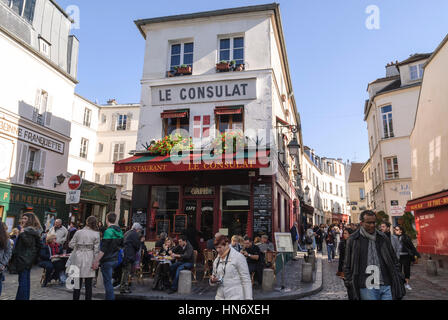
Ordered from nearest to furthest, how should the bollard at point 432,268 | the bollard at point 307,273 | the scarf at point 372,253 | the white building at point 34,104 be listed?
1. the scarf at point 372,253
2. the bollard at point 307,273
3. the bollard at point 432,268
4. the white building at point 34,104

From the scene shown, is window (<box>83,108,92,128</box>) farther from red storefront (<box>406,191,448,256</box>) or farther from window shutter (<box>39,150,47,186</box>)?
red storefront (<box>406,191,448,256</box>)

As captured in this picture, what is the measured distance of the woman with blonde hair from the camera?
527cm

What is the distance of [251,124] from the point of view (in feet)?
41.3

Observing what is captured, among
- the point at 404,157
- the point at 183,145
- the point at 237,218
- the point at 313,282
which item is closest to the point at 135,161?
the point at 183,145

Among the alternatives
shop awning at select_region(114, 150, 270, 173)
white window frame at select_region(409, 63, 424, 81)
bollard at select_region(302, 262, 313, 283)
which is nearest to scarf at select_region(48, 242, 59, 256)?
shop awning at select_region(114, 150, 270, 173)

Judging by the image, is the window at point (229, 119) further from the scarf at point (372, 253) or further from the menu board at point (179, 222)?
the scarf at point (372, 253)

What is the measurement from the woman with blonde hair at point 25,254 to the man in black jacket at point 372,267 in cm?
501

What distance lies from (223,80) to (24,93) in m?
9.77

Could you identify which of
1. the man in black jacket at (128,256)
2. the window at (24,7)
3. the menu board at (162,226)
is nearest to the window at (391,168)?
the menu board at (162,226)

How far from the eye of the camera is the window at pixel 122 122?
28219 mm

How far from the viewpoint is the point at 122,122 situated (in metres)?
28.3

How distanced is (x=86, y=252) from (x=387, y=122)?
23125 mm

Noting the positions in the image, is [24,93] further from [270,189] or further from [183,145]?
[270,189]

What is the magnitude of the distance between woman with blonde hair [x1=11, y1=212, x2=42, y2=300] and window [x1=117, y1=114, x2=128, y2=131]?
2358 centimetres
